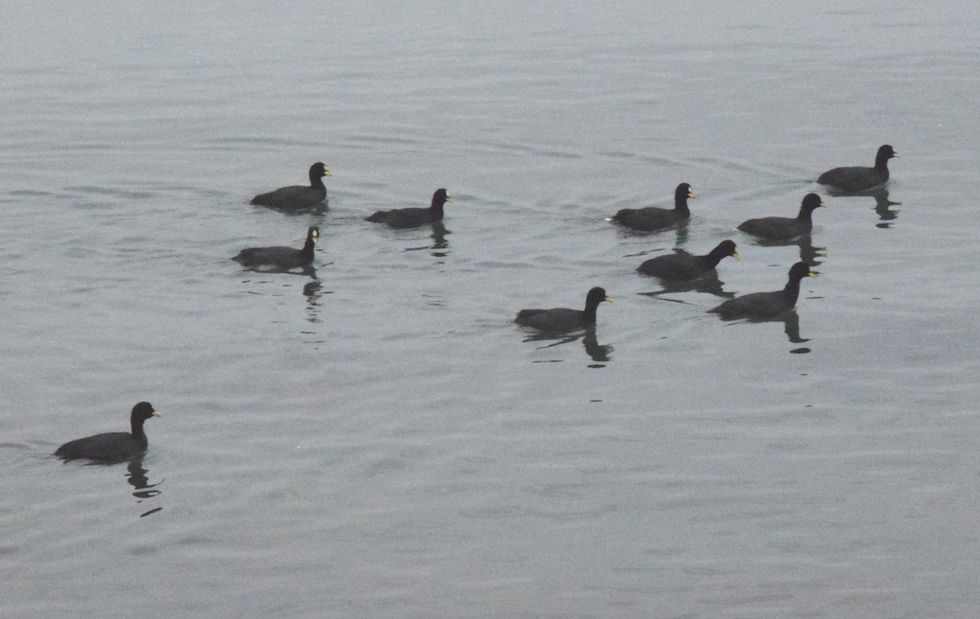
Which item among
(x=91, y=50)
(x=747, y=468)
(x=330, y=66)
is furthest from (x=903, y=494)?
(x=91, y=50)

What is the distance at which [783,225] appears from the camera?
27.9 m

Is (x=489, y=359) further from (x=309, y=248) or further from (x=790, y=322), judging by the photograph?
(x=309, y=248)

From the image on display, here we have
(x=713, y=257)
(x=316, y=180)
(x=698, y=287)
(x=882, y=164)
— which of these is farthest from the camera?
(x=882, y=164)

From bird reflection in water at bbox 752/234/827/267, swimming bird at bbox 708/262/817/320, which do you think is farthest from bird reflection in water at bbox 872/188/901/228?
swimming bird at bbox 708/262/817/320

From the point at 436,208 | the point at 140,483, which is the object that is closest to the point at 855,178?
the point at 436,208

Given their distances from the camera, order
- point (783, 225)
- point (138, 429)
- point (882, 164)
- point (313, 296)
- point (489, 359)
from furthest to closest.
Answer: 1. point (882, 164)
2. point (783, 225)
3. point (313, 296)
4. point (489, 359)
5. point (138, 429)

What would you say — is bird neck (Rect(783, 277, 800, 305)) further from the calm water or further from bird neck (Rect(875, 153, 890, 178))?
bird neck (Rect(875, 153, 890, 178))

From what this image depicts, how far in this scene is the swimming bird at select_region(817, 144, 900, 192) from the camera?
102 ft

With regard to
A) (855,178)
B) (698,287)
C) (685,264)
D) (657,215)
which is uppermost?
(855,178)

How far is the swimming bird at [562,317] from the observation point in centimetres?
2264

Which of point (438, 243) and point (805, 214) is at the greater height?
point (805, 214)

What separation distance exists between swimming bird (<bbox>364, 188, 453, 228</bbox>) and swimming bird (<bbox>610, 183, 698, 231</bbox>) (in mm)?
3060

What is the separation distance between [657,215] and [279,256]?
6.79 metres

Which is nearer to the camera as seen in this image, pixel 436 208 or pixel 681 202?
pixel 436 208
